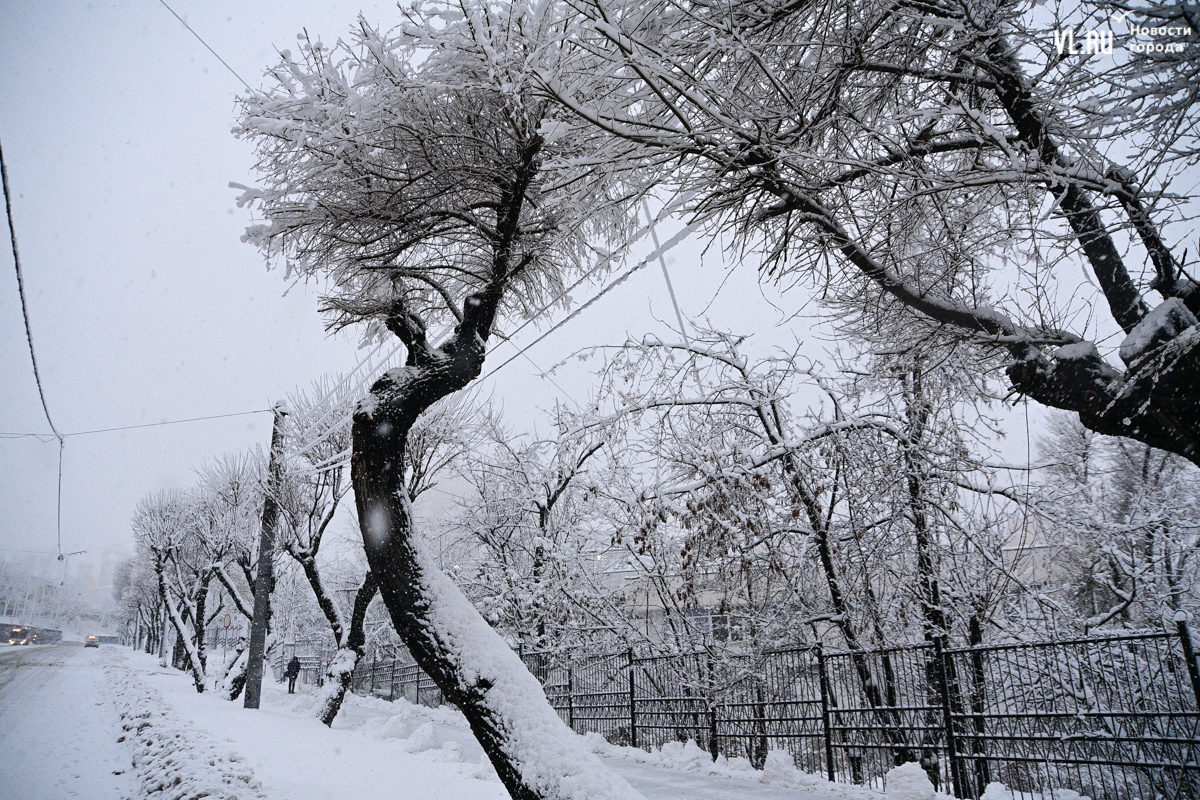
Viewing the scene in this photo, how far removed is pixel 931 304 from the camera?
4.28 metres

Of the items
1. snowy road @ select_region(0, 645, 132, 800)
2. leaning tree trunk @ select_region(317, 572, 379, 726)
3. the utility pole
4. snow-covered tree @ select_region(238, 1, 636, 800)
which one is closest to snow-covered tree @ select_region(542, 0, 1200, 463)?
snow-covered tree @ select_region(238, 1, 636, 800)

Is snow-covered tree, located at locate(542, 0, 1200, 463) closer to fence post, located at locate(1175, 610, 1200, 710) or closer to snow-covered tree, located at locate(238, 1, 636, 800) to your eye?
snow-covered tree, located at locate(238, 1, 636, 800)

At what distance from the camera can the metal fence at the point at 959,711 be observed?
5.45 meters

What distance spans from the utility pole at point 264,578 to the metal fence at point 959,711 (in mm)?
7976

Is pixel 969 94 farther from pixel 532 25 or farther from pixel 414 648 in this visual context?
pixel 414 648

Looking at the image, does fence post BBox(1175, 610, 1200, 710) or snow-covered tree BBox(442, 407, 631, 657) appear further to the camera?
snow-covered tree BBox(442, 407, 631, 657)

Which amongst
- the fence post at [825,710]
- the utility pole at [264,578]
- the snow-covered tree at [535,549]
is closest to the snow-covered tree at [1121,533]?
the fence post at [825,710]

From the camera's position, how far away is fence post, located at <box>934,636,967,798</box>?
21.6ft

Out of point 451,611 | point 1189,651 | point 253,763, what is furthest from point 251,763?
point 1189,651

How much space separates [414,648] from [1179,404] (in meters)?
5.22

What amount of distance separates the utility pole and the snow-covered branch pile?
328 cm

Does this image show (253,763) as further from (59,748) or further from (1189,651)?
(1189,651)

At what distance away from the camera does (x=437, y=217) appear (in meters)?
5.34

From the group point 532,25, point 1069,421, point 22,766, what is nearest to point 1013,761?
point 532,25
